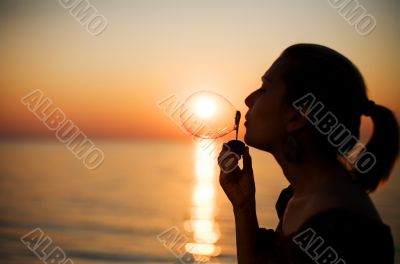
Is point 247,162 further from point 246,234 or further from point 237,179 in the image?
point 246,234

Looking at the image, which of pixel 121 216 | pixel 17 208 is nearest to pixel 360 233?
pixel 121 216

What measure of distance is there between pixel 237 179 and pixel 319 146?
49cm

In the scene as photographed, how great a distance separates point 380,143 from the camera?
86.8 inches

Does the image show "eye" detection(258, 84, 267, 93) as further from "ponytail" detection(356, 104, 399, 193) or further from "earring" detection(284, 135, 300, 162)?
"ponytail" detection(356, 104, 399, 193)

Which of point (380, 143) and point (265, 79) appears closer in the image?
point (380, 143)

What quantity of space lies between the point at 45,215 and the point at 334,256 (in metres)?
14.7

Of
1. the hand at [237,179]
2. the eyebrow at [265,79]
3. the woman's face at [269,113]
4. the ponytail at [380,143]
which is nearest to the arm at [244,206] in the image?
the hand at [237,179]

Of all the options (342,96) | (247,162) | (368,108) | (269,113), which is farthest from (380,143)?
(247,162)

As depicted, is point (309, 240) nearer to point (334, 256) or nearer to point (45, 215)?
point (334, 256)

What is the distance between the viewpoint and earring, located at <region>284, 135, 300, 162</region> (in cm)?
219

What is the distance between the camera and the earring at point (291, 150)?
7.17 ft

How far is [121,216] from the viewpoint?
1594cm

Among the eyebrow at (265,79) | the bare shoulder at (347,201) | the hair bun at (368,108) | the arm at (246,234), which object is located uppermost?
the hair bun at (368,108)

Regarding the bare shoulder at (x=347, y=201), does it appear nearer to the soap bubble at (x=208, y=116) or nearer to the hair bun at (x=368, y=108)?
the hair bun at (x=368, y=108)
